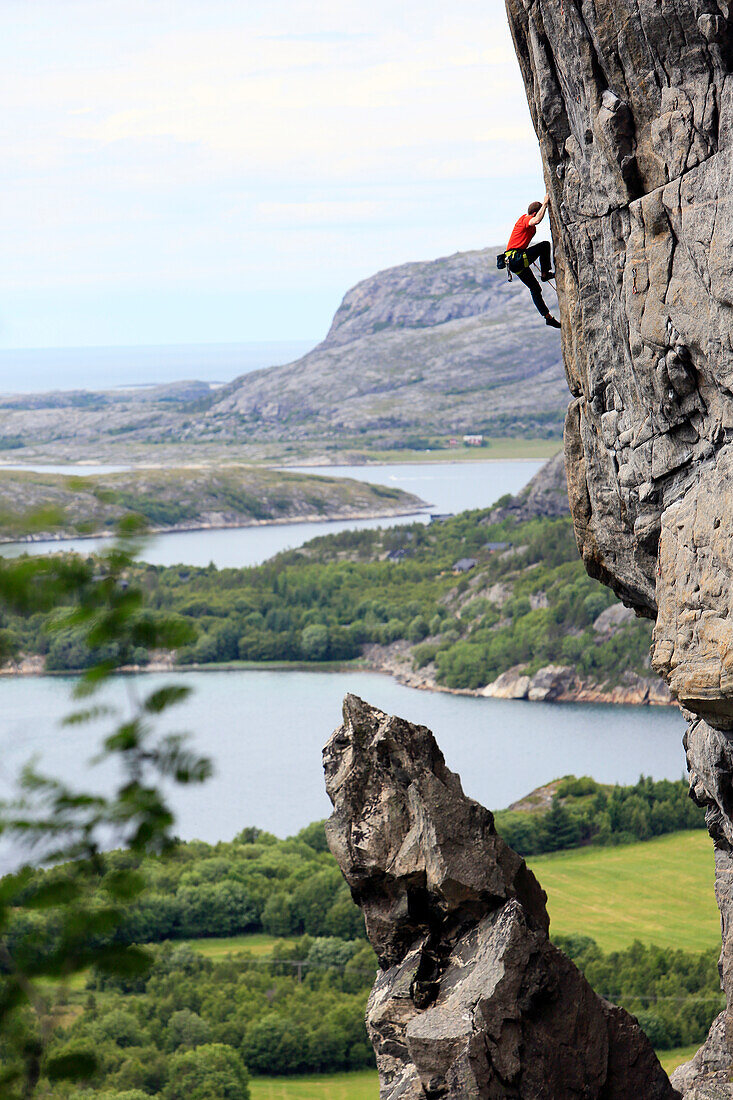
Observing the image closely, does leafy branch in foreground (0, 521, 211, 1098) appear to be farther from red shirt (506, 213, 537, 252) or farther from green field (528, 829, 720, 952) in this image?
green field (528, 829, 720, 952)

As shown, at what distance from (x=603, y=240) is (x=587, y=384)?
179 cm

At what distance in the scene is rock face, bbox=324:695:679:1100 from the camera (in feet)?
44.8

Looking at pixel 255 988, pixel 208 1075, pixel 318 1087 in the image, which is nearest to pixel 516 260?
pixel 208 1075

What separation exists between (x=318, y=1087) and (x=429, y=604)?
107861 millimetres

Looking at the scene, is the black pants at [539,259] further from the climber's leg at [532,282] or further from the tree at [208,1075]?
the tree at [208,1075]

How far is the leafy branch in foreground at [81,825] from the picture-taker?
591 centimetres

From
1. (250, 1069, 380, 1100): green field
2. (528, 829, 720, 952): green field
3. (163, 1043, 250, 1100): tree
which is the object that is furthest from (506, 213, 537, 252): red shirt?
(528, 829, 720, 952): green field

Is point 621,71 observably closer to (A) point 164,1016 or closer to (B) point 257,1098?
(B) point 257,1098

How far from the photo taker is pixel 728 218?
11.7 m

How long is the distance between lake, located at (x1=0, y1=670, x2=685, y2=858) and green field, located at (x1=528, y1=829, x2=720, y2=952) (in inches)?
352

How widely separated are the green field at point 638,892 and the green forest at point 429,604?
1748 inches

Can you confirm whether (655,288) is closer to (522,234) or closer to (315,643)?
(522,234)

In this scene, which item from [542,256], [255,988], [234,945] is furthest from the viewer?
[234,945]

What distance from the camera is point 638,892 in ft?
201
